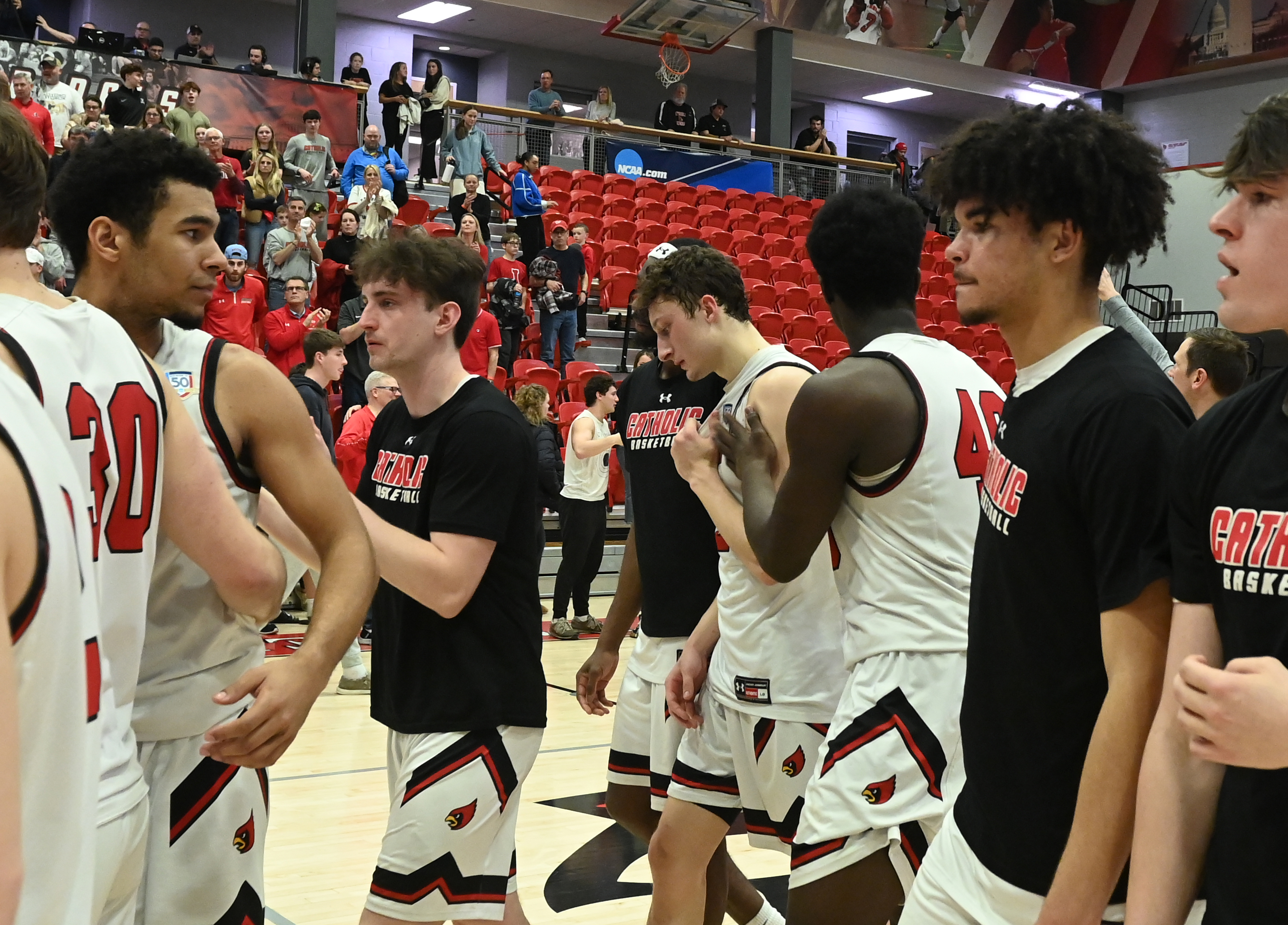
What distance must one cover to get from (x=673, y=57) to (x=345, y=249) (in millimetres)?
9497

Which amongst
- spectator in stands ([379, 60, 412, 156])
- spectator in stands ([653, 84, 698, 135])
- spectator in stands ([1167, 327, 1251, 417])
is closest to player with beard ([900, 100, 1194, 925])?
spectator in stands ([1167, 327, 1251, 417])

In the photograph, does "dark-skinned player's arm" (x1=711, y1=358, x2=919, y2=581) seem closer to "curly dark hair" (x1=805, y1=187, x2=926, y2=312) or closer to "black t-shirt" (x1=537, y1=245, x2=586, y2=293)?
"curly dark hair" (x1=805, y1=187, x2=926, y2=312)

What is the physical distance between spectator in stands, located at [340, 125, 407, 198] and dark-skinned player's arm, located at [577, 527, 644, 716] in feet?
33.6

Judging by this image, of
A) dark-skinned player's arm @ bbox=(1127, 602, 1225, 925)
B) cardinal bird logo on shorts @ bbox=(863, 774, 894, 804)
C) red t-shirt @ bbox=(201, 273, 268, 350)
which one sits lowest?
cardinal bird logo on shorts @ bbox=(863, 774, 894, 804)

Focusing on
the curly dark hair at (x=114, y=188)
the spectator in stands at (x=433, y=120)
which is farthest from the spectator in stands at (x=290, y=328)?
the curly dark hair at (x=114, y=188)

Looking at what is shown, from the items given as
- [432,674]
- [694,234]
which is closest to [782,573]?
[432,674]

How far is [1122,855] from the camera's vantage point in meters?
1.69

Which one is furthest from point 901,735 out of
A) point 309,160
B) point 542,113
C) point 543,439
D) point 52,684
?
point 542,113

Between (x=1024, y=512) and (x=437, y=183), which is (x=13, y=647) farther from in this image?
(x=437, y=183)

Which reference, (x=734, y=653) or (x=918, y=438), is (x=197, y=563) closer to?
(x=918, y=438)

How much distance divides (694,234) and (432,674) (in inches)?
560

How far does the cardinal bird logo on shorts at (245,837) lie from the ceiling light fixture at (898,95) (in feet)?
80.0

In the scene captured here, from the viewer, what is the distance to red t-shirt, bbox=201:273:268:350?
1056 centimetres

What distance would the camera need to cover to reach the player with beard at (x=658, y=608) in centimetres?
366
